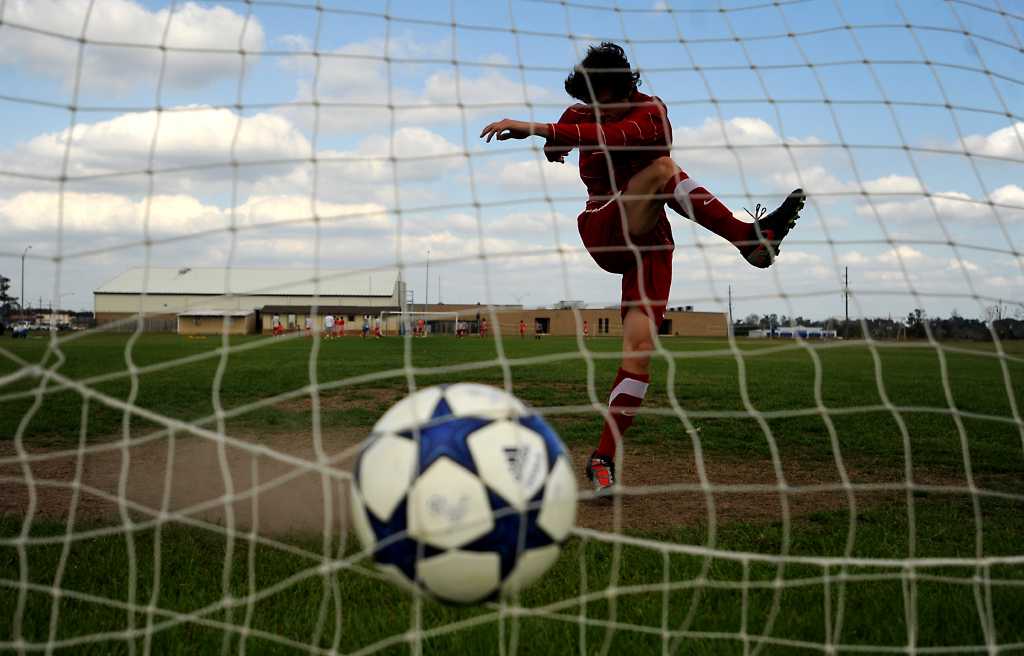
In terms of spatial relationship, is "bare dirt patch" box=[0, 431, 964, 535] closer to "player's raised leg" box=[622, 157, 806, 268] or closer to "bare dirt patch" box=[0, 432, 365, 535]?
"bare dirt patch" box=[0, 432, 365, 535]

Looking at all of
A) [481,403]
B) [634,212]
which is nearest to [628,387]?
[634,212]

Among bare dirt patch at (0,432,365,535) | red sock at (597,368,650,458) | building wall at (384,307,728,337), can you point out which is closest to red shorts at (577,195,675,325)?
red sock at (597,368,650,458)

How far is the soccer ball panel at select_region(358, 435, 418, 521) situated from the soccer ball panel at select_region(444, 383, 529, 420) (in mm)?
191

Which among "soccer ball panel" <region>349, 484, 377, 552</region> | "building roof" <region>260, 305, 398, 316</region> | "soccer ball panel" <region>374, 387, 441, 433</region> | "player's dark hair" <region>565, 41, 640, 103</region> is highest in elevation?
"building roof" <region>260, 305, 398, 316</region>

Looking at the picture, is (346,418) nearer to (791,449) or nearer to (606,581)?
(791,449)

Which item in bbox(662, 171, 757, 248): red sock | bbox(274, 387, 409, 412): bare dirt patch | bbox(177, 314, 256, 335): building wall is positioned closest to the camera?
bbox(662, 171, 757, 248): red sock

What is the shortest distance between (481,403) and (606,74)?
7.56ft

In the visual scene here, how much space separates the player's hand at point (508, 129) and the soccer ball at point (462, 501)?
145 cm

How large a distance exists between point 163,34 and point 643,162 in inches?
85.7

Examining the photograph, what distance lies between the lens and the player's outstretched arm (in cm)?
353

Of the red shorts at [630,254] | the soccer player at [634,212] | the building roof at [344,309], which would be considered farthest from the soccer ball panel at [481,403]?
the building roof at [344,309]

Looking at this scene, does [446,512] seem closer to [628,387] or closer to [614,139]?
[628,387]

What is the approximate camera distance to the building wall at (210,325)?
46.0m

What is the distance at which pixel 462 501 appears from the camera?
2.30 meters
